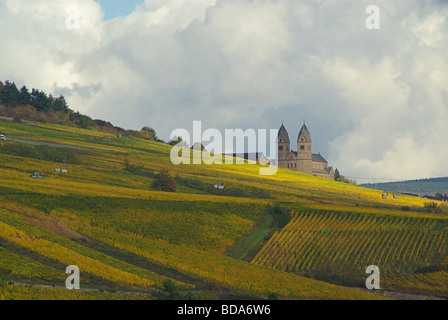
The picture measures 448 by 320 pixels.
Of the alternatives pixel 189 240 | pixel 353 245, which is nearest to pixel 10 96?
pixel 189 240

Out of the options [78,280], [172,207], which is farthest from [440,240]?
[78,280]

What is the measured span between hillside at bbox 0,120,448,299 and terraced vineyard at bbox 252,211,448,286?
130mm

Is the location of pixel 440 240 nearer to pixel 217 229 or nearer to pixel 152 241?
pixel 217 229

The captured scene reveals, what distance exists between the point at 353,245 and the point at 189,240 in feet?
53.5

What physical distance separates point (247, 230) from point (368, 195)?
209 feet

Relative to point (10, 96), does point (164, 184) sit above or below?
below

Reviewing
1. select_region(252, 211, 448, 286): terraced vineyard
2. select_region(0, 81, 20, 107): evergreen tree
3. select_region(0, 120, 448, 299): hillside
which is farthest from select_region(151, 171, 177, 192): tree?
select_region(0, 81, 20, 107): evergreen tree

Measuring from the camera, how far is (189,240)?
71.4m

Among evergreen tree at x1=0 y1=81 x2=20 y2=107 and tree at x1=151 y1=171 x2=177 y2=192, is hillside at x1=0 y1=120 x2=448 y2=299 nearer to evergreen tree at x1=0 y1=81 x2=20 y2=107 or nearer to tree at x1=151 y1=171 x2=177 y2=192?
tree at x1=151 y1=171 x2=177 y2=192

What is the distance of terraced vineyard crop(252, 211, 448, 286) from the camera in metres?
66.1

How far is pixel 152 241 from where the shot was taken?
2687 inches

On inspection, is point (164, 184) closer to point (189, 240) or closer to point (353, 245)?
point (189, 240)

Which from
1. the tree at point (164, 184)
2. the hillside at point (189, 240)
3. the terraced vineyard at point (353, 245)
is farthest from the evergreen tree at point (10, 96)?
the terraced vineyard at point (353, 245)

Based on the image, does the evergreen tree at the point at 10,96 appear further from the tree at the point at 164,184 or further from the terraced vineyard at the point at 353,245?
the terraced vineyard at the point at 353,245
